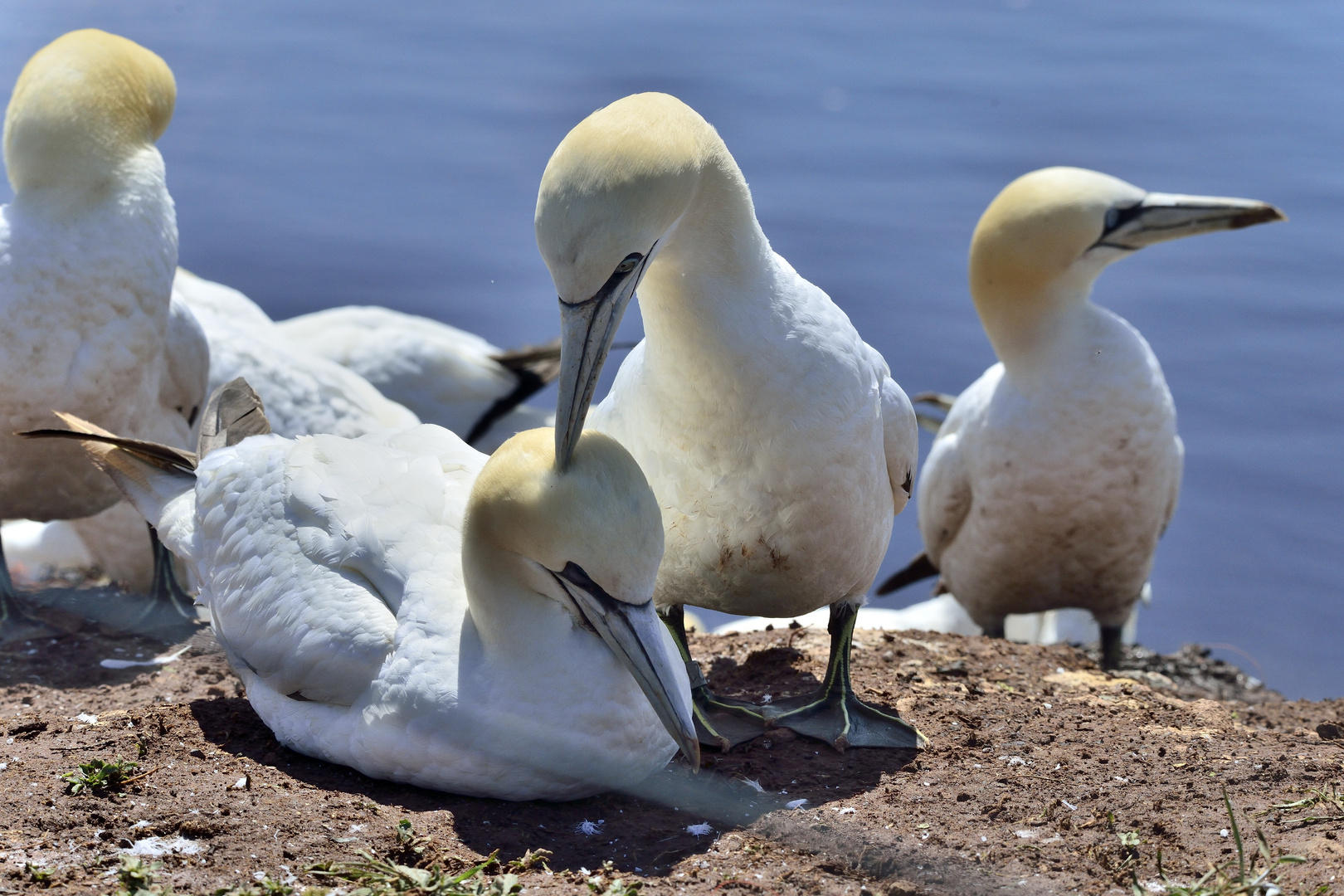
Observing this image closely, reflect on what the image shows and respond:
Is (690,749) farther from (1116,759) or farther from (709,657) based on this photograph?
(709,657)

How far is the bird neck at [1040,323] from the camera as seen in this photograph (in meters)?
5.05

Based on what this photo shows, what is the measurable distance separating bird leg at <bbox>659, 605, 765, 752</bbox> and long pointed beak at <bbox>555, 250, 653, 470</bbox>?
0.84m

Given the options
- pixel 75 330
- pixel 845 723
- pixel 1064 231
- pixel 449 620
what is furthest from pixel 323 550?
pixel 1064 231

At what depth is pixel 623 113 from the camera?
108 inches

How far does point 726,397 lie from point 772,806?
0.91m

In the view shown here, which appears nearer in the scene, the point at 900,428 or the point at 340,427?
the point at 900,428

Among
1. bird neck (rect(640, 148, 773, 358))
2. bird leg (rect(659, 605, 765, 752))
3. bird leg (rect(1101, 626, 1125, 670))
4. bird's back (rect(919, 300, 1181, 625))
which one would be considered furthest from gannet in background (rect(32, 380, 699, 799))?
bird leg (rect(1101, 626, 1125, 670))

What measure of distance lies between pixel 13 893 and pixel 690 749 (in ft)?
3.95

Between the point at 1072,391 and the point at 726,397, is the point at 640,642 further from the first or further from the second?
the point at 1072,391

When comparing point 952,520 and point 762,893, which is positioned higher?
point 762,893

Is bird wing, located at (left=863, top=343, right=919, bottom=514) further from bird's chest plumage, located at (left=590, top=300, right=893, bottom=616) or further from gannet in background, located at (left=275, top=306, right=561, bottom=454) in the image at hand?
gannet in background, located at (left=275, top=306, right=561, bottom=454)

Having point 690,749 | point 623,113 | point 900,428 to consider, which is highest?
point 623,113

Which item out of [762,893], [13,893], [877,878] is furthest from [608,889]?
[13,893]

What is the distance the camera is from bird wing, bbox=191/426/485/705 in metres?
2.99
